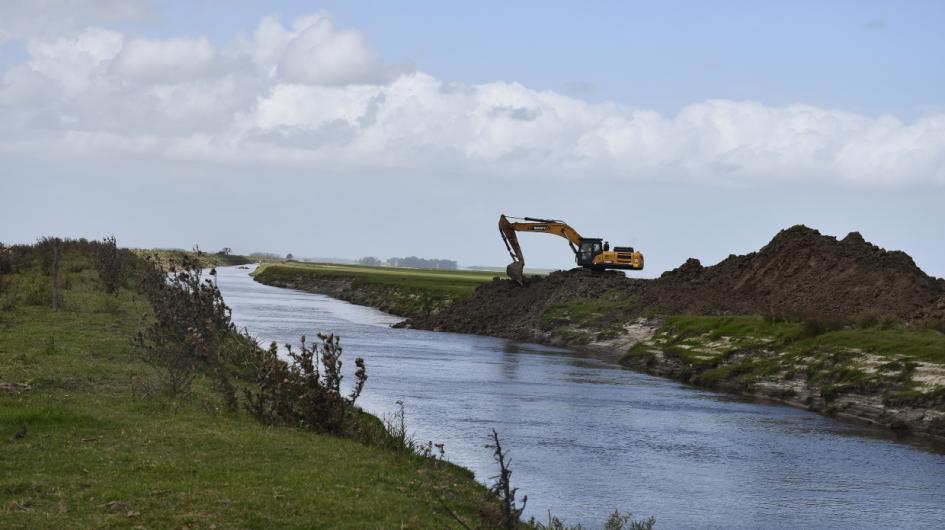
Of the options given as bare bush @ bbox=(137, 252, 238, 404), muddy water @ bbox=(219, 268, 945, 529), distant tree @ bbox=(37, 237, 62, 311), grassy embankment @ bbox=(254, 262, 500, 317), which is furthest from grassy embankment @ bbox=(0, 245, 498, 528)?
grassy embankment @ bbox=(254, 262, 500, 317)

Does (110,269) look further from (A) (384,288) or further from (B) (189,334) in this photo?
(A) (384,288)

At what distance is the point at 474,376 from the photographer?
43.5 m

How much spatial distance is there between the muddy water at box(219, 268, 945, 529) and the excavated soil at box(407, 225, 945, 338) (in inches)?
571

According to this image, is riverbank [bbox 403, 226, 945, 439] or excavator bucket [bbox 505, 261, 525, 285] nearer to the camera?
riverbank [bbox 403, 226, 945, 439]

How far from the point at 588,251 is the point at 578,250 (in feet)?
3.23

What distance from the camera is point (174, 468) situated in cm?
1647

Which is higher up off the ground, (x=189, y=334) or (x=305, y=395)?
(x=189, y=334)

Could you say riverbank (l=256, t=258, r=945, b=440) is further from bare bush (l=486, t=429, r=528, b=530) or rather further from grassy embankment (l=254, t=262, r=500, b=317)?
bare bush (l=486, t=429, r=528, b=530)

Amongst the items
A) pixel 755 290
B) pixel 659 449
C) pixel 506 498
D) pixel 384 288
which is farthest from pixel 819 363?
pixel 384 288

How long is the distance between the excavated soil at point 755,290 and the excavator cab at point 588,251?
1419 millimetres

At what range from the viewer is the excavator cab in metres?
79.2

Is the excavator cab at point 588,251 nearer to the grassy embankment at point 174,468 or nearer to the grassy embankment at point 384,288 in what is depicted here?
the grassy embankment at point 384,288

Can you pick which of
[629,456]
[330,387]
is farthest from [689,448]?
[330,387]

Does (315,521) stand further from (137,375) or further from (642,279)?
(642,279)
